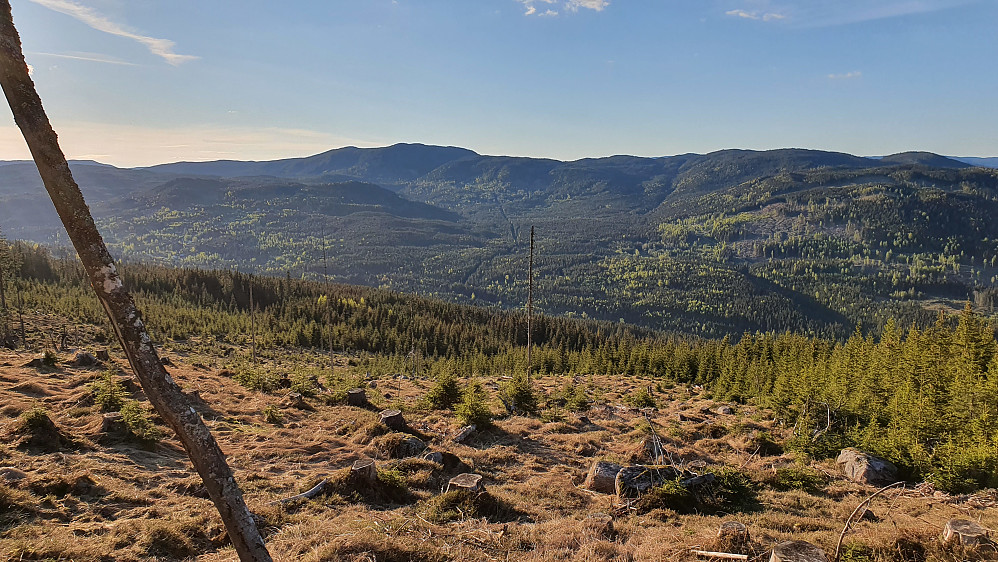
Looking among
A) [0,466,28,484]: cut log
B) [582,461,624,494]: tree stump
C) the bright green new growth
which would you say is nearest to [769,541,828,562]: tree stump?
[582,461,624,494]: tree stump

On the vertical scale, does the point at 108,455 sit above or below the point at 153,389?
below

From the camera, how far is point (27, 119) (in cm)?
486

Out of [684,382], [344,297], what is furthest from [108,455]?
[344,297]

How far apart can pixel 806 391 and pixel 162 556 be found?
28.7 m

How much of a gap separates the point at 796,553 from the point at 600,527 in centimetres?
392

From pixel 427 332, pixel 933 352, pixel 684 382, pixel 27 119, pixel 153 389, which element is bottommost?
pixel 427 332

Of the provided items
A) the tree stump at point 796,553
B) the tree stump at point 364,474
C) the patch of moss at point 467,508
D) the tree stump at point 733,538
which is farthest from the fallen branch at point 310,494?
the tree stump at point 796,553

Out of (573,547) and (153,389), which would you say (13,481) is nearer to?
(153,389)

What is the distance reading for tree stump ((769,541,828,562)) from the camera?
7316mm

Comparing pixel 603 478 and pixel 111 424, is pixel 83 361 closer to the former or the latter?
pixel 111 424

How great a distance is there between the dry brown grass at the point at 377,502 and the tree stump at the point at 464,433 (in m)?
0.35

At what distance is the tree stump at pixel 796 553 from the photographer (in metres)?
7.32

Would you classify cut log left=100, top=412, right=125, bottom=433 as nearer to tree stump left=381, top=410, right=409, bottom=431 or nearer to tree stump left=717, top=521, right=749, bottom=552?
tree stump left=381, top=410, right=409, bottom=431

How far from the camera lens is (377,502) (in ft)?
38.5
